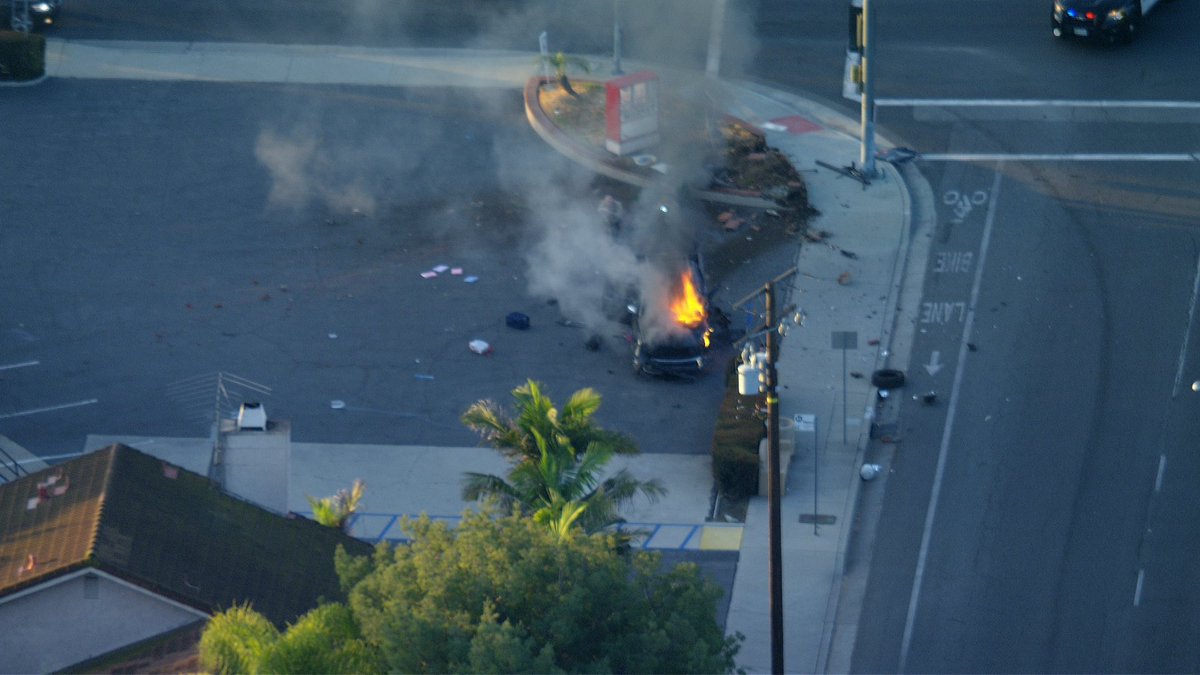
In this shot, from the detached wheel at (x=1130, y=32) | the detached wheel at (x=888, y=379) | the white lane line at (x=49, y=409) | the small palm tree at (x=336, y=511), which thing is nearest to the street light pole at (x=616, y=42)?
the detached wheel at (x=1130, y=32)

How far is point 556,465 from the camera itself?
21.0 metres

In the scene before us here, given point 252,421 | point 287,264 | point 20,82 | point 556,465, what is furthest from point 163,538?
point 20,82

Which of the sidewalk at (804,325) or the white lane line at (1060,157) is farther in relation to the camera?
the white lane line at (1060,157)

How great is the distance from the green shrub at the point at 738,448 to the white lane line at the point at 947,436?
2754 mm

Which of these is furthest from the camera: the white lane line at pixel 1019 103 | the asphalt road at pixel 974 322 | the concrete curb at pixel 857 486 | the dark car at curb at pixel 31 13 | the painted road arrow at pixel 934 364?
the dark car at curb at pixel 31 13

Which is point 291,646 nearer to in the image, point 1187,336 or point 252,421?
point 252,421

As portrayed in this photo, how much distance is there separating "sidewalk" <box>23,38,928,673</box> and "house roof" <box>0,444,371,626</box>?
14.7 ft

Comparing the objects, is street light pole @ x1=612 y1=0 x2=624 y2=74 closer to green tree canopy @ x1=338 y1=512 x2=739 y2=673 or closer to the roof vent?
the roof vent

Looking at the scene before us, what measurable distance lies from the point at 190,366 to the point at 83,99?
12.3 m

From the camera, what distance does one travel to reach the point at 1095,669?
2366 centimetres

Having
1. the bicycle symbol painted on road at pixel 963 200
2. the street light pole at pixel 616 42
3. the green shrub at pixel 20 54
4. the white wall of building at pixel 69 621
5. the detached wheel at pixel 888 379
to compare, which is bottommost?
the white wall of building at pixel 69 621

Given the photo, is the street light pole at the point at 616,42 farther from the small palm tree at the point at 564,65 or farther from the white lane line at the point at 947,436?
the white lane line at the point at 947,436

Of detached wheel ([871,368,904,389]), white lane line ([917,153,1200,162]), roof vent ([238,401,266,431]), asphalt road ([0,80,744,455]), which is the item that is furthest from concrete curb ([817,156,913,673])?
roof vent ([238,401,266,431])

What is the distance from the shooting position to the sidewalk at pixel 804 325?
25.5 m
